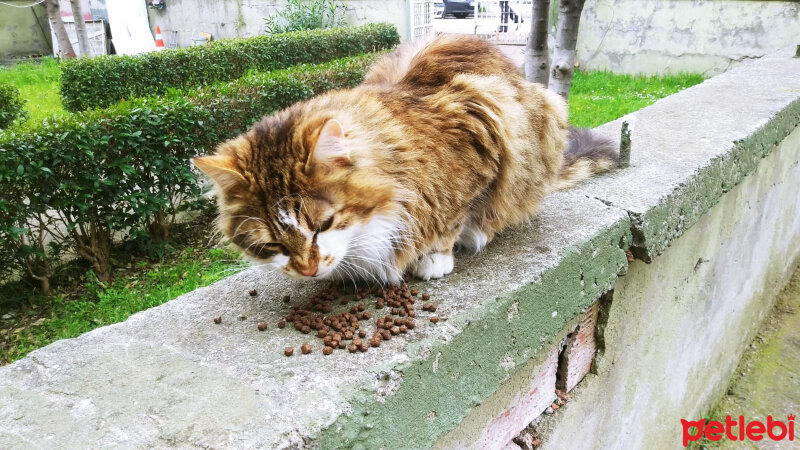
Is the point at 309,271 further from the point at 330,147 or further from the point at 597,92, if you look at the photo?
the point at 597,92

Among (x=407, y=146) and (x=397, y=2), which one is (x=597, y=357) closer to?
(x=407, y=146)

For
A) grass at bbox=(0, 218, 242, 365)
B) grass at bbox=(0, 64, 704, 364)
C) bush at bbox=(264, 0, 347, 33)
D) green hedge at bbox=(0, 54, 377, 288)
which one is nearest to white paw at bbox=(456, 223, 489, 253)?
grass at bbox=(0, 64, 704, 364)

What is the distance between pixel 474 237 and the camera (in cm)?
193

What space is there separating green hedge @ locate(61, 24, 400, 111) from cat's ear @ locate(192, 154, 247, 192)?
229 inches

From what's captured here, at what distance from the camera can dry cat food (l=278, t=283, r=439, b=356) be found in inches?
54.3

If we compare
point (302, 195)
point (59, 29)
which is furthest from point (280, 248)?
point (59, 29)

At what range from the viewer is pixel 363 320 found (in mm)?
1512

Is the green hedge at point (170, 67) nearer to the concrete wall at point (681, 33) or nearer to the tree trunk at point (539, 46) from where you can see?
the tree trunk at point (539, 46)

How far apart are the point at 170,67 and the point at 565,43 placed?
18.3 feet

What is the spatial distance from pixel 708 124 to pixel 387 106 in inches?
81.4

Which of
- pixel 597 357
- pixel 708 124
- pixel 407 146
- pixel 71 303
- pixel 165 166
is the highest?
pixel 407 146

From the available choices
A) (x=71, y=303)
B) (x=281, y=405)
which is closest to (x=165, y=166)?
(x=71, y=303)

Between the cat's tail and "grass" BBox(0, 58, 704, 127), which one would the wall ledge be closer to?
the cat's tail

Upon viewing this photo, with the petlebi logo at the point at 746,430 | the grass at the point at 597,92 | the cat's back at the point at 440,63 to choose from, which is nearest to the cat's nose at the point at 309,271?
the cat's back at the point at 440,63
